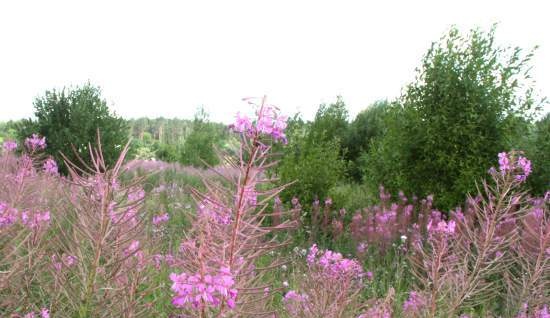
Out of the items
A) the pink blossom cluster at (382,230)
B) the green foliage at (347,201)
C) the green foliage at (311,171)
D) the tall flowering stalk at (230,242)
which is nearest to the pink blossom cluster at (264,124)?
the tall flowering stalk at (230,242)

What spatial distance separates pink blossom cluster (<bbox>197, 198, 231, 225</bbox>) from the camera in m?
1.40

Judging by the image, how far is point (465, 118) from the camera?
9.03m

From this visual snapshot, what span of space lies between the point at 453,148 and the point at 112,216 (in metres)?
8.28

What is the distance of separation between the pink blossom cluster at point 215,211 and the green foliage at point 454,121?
770 centimetres

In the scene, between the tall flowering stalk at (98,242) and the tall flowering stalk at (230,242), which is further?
the tall flowering stalk at (98,242)

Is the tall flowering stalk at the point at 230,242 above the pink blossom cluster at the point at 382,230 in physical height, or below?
above

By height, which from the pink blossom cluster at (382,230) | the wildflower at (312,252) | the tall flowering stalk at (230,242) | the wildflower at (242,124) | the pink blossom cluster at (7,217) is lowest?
the pink blossom cluster at (382,230)

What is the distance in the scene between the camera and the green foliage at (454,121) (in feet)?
28.9

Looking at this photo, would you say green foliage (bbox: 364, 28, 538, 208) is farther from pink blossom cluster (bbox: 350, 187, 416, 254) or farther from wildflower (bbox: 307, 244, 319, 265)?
wildflower (bbox: 307, 244, 319, 265)

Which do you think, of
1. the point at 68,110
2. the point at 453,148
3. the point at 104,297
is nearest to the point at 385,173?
the point at 453,148

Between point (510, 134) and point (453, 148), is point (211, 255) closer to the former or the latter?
point (453, 148)

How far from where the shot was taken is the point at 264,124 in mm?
1256

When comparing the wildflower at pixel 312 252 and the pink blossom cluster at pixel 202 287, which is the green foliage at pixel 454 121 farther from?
the pink blossom cluster at pixel 202 287

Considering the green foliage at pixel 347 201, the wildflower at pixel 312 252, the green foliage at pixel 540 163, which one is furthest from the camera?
the green foliage at pixel 540 163
